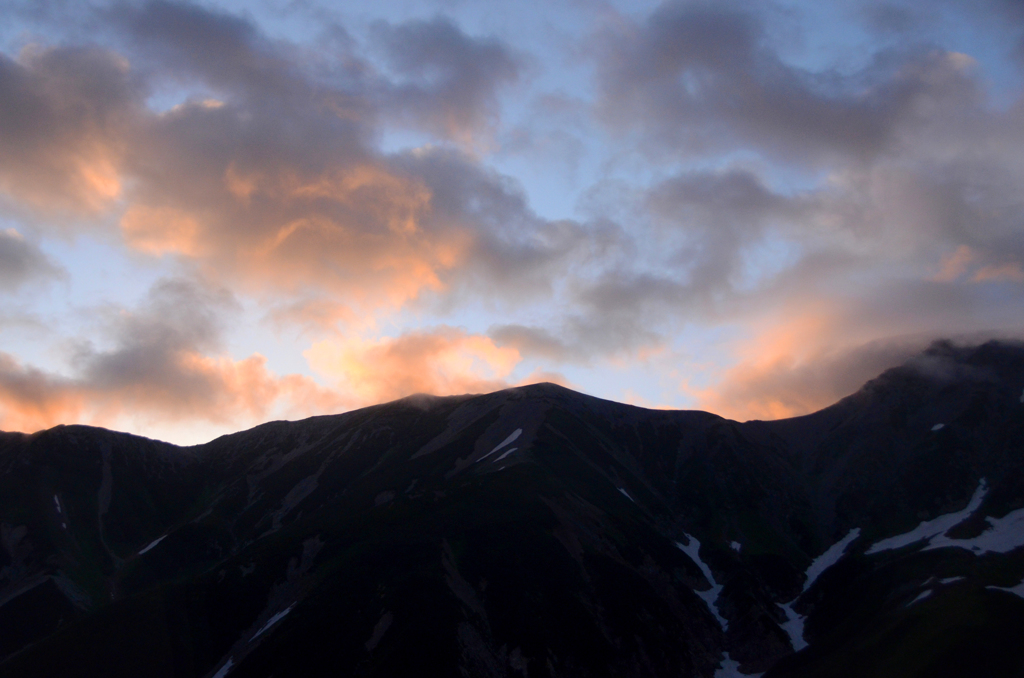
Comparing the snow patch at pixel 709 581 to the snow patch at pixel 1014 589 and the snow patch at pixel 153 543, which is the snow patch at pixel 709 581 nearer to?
the snow patch at pixel 1014 589

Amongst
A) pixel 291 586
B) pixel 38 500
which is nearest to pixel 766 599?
pixel 291 586

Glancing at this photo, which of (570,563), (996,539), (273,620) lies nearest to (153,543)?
(273,620)

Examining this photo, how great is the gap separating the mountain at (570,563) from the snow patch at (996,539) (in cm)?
67

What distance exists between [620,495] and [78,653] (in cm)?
10697

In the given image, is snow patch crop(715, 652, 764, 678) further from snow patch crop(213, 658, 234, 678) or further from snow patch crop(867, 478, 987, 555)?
snow patch crop(213, 658, 234, 678)

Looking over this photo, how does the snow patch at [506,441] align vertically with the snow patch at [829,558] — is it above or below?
above

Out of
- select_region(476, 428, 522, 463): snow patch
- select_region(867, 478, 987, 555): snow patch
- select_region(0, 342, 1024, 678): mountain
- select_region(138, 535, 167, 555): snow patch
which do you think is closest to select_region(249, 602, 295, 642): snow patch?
select_region(0, 342, 1024, 678): mountain

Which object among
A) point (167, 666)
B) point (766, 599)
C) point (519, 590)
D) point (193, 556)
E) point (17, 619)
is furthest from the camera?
point (193, 556)

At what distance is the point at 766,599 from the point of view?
→ 13400cm

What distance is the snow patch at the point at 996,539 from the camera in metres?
128

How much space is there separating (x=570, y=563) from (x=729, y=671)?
97.3 ft

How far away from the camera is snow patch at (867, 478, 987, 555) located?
144000 millimetres

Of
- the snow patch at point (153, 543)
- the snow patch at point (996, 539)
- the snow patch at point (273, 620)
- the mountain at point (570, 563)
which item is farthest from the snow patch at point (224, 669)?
the snow patch at point (996, 539)

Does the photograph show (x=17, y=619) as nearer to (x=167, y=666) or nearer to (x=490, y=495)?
(x=167, y=666)
